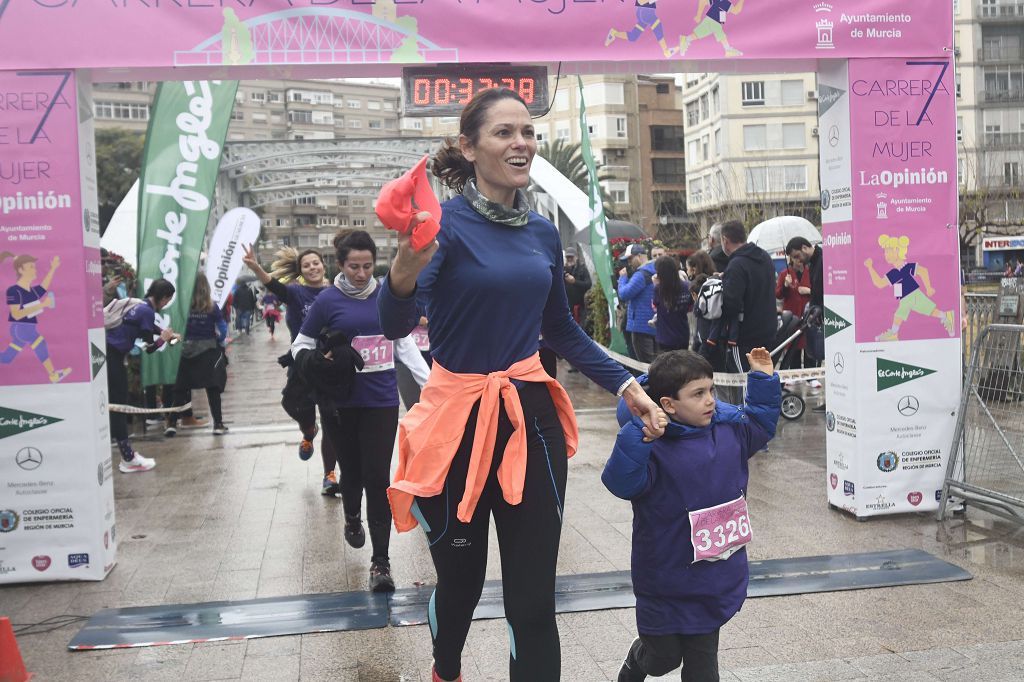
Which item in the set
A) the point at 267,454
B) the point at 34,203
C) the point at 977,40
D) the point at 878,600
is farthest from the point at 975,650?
→ the point at 977,40

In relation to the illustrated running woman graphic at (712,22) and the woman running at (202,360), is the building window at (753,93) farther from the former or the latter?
the illustrated running woman graphic at (712,22)

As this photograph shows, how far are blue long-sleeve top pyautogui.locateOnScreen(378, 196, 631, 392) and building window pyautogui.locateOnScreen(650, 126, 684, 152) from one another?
87257 millimetres

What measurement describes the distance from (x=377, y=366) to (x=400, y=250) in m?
3.16

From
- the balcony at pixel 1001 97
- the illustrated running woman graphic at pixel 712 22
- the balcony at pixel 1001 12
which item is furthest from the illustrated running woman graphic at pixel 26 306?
the balcony at pixel 1001 12

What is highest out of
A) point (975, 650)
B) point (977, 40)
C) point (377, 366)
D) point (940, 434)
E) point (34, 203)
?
point (977, 40)

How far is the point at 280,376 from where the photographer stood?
21.6m

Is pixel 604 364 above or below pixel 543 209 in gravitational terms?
below

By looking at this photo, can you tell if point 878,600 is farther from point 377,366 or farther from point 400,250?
point 400,250

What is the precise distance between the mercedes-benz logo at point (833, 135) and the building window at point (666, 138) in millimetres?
83241

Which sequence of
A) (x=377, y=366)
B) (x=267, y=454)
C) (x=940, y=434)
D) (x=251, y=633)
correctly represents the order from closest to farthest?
(x=251, y=633) < (x=377, y=366) < (x=940, y=434) < (x=267, y=454)

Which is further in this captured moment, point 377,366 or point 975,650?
point 377,366

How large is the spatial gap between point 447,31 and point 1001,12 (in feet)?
240

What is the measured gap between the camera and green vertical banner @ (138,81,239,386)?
→ 35.7ft

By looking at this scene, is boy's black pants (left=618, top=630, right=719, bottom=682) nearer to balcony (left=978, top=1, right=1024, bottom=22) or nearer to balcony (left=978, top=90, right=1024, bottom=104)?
balcony (left=978, top=90, right=1024, bottom=104)
